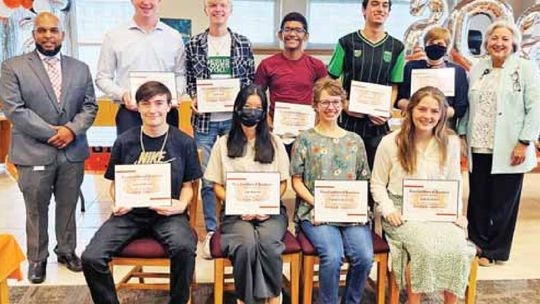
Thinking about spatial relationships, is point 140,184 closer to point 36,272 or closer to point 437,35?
point 36,272

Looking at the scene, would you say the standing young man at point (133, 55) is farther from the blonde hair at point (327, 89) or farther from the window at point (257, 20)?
the window at point (257, 20)

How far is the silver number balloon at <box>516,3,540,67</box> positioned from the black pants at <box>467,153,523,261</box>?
1.74m

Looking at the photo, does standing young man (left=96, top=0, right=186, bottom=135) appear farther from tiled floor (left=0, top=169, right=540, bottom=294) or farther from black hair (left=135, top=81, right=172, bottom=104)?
tiled floor (left=0, top=169, right=540, bottom=294)

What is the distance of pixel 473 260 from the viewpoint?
→ 7.52 ft

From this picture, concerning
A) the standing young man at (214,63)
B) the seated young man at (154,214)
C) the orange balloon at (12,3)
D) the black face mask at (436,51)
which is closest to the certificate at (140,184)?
the seated young man at (154,214)

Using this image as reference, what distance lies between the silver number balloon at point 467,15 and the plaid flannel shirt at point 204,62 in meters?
2.11

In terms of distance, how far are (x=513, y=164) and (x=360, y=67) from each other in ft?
3.45

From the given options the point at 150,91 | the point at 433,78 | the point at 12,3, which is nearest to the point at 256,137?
the point at 150,91

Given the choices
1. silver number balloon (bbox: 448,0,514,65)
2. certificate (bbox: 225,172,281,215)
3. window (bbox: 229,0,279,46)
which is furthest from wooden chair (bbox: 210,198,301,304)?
window (bbox: 229,0,279,46)

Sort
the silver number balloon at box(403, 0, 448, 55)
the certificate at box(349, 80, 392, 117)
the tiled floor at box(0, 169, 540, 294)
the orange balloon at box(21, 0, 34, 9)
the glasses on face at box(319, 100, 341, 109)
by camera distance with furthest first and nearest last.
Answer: the orange balloon at box(21, 0, 34, 9) < the silver number balloon at box(403, 0, 448, 55) < the tiled floor at box(0, 169, 540, 294) < the certificate at box(349, 80, 392, 117) < the glasses on face at box(319, 100, 341, 109)

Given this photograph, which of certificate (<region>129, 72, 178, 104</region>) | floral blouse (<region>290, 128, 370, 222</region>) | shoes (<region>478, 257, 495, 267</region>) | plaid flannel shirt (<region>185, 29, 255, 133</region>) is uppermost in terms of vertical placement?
plaid flannel shirt (<region>185, 29, 255, 133</region>)

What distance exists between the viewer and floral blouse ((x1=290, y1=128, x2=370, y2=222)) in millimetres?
2400

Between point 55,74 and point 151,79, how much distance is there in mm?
507

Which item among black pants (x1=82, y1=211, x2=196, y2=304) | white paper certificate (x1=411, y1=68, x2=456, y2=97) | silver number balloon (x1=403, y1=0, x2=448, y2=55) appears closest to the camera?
black pants (x1=82, y1=211, x2=196, y2=304)
